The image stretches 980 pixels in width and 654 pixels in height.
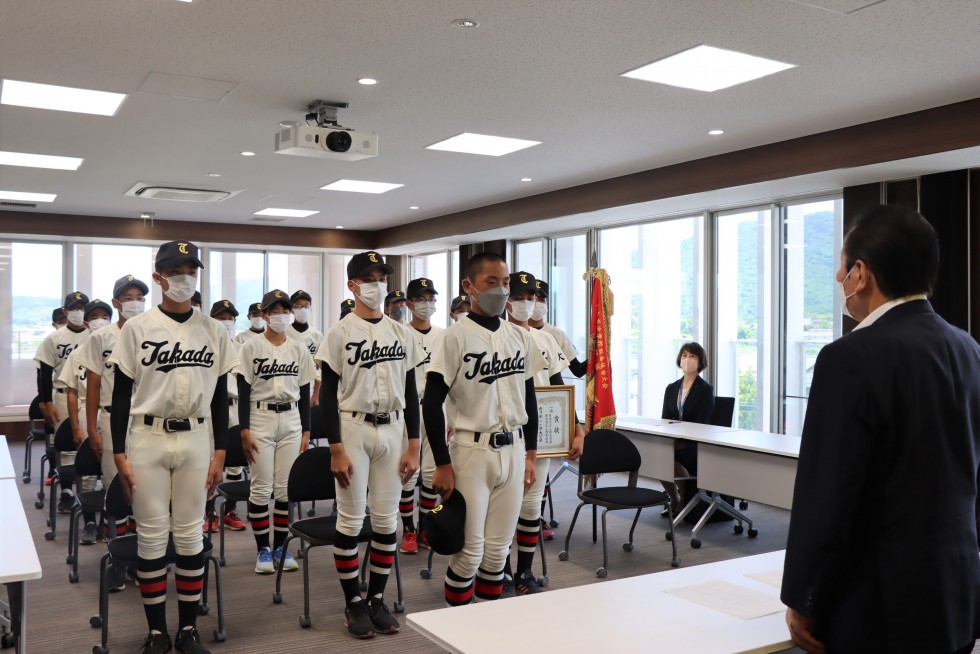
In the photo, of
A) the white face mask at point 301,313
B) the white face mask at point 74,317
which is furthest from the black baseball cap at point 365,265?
the white face mask at point 74,317

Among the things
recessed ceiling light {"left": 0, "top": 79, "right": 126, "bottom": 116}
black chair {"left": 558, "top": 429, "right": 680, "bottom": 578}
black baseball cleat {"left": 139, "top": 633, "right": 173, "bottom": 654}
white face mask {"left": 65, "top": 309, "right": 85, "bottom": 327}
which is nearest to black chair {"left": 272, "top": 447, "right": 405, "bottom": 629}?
black baseball cleat {"left": 139, "top": 633, "right": 173, "bottom": 654}

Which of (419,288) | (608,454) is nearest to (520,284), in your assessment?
(419,288)

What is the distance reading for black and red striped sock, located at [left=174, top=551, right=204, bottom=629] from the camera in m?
3.54

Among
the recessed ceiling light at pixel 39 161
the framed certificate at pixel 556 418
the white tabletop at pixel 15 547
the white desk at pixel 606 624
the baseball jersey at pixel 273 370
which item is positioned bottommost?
the white desk at pixel 606 624

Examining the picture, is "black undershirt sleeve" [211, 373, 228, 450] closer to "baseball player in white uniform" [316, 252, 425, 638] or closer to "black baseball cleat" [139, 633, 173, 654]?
"baseball player in white uniform" [316, 252, 425, 638]

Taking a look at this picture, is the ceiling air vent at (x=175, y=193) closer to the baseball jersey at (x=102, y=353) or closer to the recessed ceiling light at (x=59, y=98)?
the recessed ceiling light at (x=59, y=98)

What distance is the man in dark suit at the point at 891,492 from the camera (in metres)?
1.56

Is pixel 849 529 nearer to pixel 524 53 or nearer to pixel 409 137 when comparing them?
pixel 524 53

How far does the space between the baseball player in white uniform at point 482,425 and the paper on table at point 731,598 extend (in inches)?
52.3

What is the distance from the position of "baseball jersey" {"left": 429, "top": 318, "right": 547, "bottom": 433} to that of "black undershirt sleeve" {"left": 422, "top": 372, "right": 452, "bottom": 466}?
35 millimetres

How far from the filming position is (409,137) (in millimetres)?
6344

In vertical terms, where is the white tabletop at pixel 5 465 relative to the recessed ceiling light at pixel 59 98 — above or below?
below

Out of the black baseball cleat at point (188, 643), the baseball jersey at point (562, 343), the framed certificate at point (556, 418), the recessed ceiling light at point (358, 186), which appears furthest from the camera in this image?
the recessed ceiling light at point (358, 186)

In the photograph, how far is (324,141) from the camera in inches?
206
